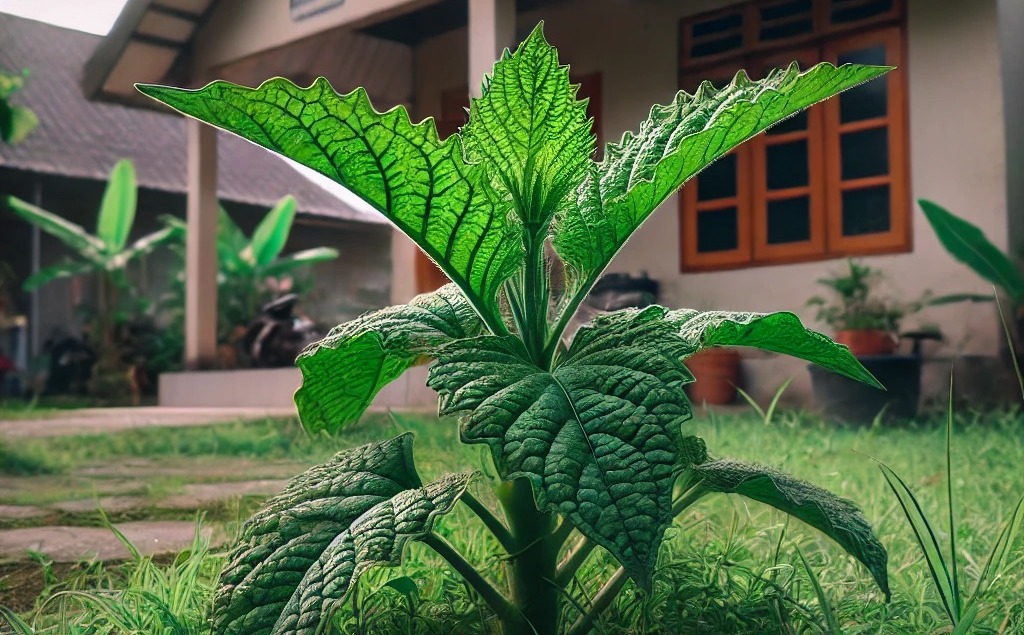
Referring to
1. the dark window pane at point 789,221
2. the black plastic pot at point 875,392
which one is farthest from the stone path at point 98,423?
the dark window pane at point 789,221

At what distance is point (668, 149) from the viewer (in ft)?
2.56

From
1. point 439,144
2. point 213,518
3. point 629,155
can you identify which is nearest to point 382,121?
point 439,144

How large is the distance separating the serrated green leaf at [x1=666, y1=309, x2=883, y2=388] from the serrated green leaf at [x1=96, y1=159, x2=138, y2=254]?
283 inches

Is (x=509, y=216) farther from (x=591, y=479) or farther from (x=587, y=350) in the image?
(x=591, y=479)

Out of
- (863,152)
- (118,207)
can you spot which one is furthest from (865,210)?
(118,207)

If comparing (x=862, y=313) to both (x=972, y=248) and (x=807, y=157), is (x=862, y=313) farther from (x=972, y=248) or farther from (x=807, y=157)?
(x=807, y=157)

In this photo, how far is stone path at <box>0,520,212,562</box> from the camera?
1.28 m

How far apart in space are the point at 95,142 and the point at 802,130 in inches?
290

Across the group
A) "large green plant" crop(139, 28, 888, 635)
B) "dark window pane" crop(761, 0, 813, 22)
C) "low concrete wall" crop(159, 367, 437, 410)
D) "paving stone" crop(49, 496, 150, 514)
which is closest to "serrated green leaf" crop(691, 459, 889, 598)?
"large green plant" crop(139, 28, 888, 635)

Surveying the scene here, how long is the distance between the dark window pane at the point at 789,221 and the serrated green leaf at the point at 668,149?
13.1ft

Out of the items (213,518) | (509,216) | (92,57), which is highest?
(92,57)

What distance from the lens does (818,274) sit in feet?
14.9

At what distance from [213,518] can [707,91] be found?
45.1 inches

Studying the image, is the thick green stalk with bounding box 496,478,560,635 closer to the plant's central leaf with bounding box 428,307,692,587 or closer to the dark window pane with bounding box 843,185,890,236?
the plant's central leaf with bounding box 428,307,692,587
